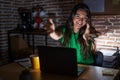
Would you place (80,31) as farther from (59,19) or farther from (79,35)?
(59,19)

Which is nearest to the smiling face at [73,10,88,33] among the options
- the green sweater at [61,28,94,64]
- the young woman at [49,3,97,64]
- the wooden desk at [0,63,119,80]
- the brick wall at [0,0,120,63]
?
the young woman at [49,3,97,64]

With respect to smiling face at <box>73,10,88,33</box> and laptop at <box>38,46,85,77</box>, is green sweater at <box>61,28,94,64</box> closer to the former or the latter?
smiling face at <box>73,10,88,33</box>

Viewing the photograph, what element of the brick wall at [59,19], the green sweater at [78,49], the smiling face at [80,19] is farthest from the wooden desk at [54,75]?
the brick wall at [59,19]

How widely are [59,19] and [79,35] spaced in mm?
1681

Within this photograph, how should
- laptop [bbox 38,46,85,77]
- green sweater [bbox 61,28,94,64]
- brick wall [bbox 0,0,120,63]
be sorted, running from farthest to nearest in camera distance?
brick wall [bbox 0,0,120,63] < green sweater [bbox 61,28,94,64] < laptop [bbox 38,46,85,77]

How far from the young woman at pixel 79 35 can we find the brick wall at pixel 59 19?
120 centimetres

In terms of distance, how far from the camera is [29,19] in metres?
3.98

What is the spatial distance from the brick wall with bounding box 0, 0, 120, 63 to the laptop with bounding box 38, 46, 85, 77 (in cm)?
196

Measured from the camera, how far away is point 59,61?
57.9 inches

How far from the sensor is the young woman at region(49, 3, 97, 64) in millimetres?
2152

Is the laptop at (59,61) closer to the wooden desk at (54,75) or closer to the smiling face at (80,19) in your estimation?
the wooden desk at (54,75)

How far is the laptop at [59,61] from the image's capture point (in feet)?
4.64

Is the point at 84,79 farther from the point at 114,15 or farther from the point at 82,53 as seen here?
the point at 114,15

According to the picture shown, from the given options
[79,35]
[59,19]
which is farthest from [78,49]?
[59,19]
